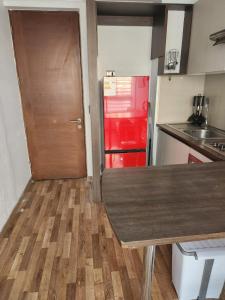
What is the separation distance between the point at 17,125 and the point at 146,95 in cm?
168

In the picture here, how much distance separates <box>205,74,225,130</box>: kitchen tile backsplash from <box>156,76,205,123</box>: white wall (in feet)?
0.45

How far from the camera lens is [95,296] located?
145 centimetres

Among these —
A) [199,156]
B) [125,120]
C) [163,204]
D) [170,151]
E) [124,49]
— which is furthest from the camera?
[124,49]

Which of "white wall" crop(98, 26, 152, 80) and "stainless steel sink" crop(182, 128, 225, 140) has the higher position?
"white wall" crop(98, 26, 152, 80)

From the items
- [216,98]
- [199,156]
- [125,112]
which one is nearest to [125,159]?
[125,112]

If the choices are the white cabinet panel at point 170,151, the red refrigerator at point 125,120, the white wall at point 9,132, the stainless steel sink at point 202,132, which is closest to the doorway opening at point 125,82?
the red refrigerator at point 125,120

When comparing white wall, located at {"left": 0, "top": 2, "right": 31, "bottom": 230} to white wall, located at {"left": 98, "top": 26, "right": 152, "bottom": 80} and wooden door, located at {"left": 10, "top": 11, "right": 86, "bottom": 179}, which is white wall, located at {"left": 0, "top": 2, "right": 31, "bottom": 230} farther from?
white wall, located at {"left": 98, "top": 26, "right": 152, "bottom": 80}

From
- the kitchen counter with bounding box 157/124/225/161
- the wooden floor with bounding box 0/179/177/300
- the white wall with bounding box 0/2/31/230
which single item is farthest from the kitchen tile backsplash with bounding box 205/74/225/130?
the white wall with bounding box 0/2/31/230

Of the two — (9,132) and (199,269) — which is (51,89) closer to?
(9,132)

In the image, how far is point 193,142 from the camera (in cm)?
193

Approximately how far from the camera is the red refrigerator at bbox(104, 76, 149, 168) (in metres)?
2.46

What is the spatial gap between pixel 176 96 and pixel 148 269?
7.39 feet

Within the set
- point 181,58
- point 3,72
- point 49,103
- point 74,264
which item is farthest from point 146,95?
point 74,264

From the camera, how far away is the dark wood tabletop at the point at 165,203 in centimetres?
71
